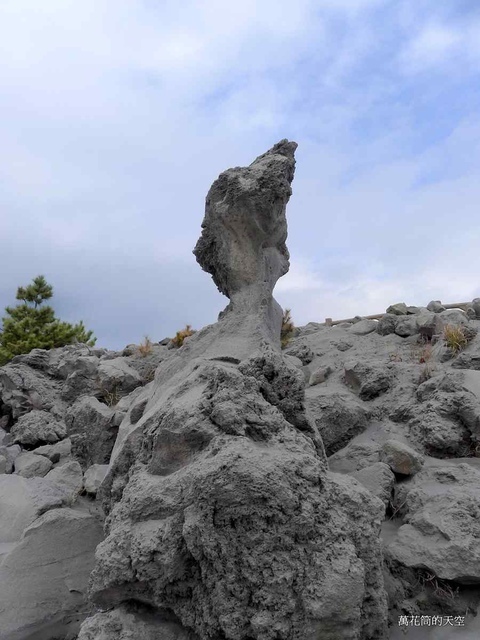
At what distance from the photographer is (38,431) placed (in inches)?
274

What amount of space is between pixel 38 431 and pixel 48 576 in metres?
3.91

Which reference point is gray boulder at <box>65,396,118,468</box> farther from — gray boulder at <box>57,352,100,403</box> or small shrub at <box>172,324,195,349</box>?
small shrub at <box>172,324,195,349</box>

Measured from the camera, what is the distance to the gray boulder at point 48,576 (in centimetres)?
307

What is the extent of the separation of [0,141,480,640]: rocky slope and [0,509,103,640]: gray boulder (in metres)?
0.01

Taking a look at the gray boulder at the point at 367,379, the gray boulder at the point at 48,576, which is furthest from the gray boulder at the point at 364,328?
the gray boulder at the point at 48,576

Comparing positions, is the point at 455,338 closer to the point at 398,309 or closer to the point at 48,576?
the point at 398,309

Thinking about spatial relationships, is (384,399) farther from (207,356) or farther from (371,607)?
(371,607)

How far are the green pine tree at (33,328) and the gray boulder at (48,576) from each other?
11256 millimetres

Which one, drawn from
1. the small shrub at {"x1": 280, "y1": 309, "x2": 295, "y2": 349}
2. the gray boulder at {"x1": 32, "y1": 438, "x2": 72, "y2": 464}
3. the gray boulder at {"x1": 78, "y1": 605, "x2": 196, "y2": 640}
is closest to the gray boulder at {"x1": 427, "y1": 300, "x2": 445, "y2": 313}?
the small shrub at {"x1": 280, "y1": 309, "x2": 295, "y2": 349}

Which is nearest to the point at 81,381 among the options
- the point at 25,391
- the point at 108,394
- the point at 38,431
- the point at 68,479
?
the point at 108,394

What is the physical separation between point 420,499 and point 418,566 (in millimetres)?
580

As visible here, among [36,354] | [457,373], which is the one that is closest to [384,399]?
[457,373]

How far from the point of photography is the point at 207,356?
3.84 m

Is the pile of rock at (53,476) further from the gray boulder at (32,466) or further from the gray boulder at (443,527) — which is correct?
the gray boulder at (443,527)
